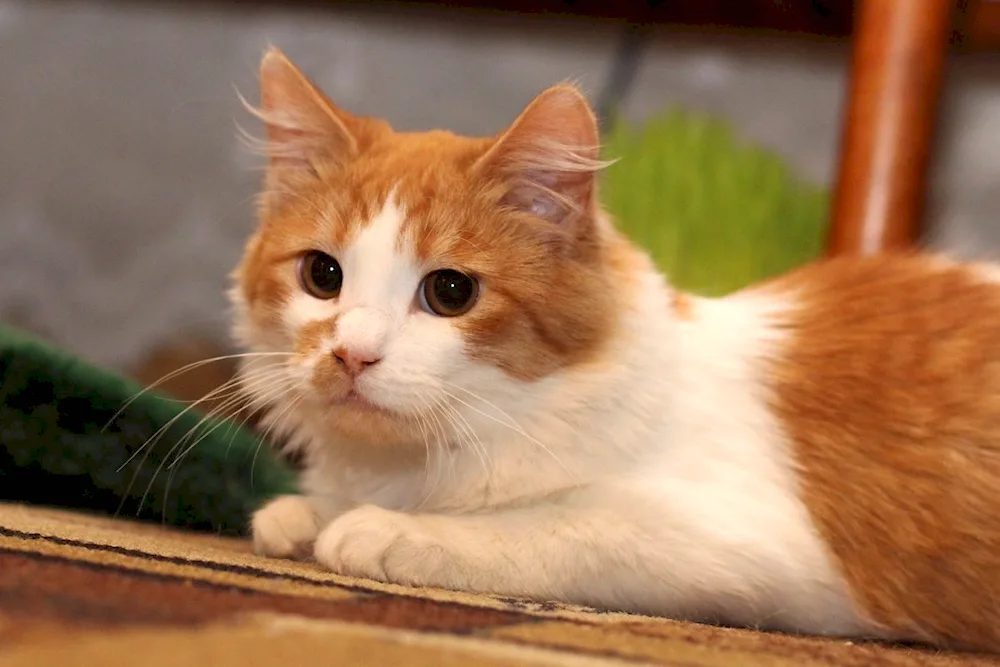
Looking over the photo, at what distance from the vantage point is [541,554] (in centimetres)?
98

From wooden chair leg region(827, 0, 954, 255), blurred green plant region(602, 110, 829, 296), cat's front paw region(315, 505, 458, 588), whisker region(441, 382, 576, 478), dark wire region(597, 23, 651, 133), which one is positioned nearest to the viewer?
cat's front paw region(315, 505, 458, 588)

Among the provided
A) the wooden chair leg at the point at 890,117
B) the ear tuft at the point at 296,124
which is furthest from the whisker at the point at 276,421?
the wooden chair leg at the point at 890,117

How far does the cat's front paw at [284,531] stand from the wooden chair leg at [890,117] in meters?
1.20

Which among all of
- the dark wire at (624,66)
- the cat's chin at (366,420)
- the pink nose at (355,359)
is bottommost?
the cat's chin at (366,420)

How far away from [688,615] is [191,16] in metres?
2.24

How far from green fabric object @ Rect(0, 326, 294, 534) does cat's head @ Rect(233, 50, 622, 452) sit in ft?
0.73

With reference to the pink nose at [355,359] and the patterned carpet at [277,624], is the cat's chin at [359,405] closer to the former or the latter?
the pink nose at [355,359]

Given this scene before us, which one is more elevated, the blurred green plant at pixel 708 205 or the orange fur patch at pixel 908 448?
the blurred green plant at pixel 708 205

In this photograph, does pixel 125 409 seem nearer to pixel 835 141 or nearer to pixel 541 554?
pixel 541 554

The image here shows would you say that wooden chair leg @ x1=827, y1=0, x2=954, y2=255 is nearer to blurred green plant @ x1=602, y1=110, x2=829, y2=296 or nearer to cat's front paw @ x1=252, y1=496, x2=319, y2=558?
blurred green plant @ x1=602, y1=110, x2=829, y2=296

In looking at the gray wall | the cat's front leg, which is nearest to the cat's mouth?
the cat's front leg

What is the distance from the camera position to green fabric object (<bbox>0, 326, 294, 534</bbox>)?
1.20 meters

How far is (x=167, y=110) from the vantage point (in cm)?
259

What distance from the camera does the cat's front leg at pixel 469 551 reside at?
95 cm
